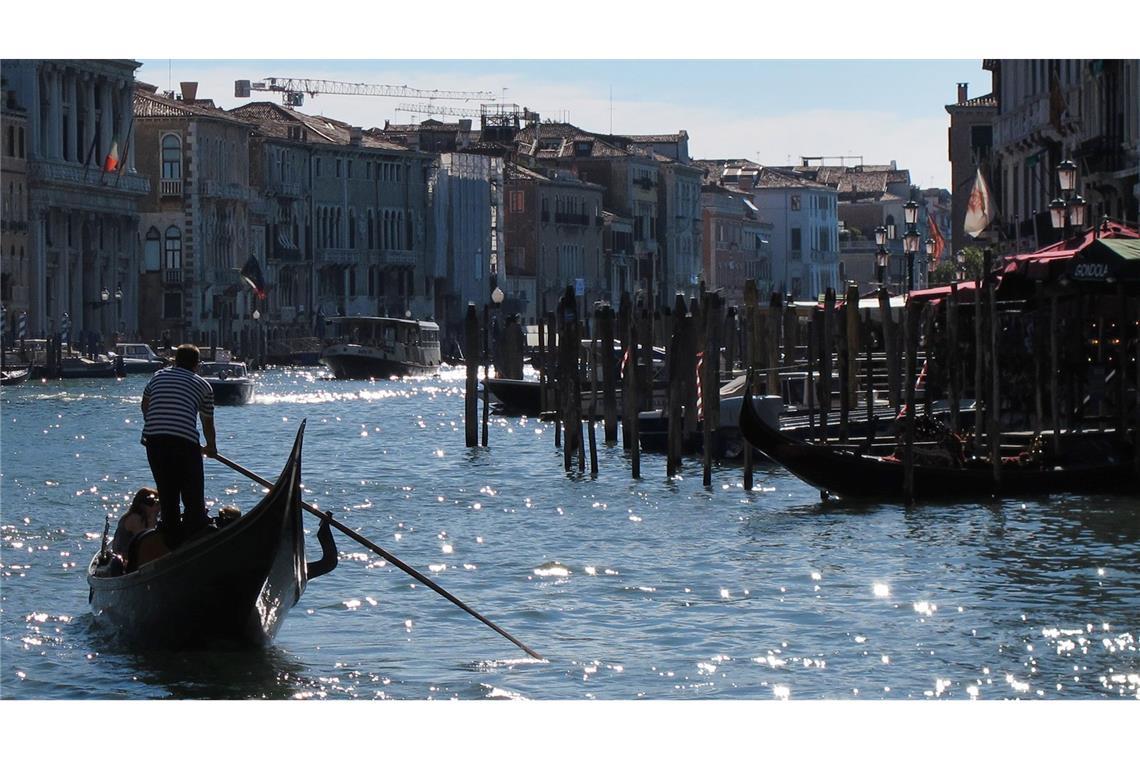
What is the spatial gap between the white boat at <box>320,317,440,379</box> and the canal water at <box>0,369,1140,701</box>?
30201 mm

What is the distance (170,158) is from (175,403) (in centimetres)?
5310

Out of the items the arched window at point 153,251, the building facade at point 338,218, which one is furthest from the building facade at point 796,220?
the arched window at point 153,251

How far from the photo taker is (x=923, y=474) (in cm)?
1755

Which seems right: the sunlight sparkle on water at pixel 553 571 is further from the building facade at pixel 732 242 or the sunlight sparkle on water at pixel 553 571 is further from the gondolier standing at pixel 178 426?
the building facade at pixel 732 242

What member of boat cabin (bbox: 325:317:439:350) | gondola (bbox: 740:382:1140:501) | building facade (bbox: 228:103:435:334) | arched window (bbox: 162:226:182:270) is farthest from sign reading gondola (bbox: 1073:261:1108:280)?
building facade (bbox: 228:103:435:334)

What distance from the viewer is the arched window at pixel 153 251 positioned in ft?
206

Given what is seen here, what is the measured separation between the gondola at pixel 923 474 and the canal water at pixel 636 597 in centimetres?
17

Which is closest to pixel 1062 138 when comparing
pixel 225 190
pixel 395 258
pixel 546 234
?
pixel 225 190

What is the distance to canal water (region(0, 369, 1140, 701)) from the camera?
10.7 meters

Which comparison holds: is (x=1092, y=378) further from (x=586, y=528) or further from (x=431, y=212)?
(x=431, y=212)

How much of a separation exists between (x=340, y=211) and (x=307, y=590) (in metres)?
56.8

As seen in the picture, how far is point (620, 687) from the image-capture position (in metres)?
10.4

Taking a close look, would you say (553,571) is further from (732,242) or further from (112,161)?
(732,242)

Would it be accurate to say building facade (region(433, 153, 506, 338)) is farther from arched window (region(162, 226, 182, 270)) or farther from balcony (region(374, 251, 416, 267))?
arched window (region(162, 226, 182, 270))
